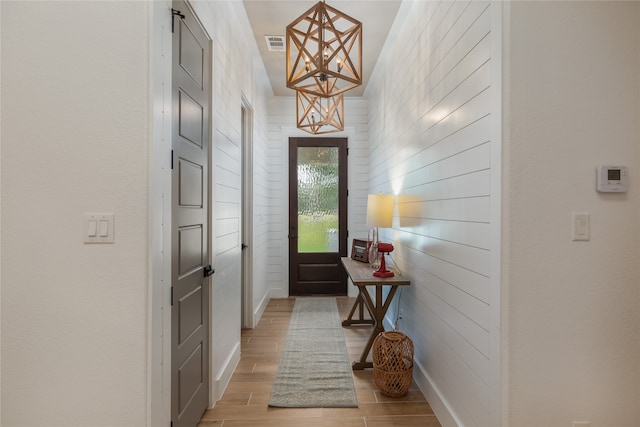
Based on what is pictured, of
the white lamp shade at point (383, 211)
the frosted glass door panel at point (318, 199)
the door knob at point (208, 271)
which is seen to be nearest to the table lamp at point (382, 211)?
the white lamp shade at point (383, 211)

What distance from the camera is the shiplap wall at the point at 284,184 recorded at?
4840 millimetres

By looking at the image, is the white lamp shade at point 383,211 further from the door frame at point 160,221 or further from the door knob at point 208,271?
the door frame at point 160,221

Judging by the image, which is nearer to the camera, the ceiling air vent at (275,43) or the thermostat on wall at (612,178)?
the thermostat on wall at (612,178)

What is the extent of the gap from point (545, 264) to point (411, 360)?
126cm

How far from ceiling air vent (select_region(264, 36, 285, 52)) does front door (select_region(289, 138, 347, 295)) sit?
1.57 meters

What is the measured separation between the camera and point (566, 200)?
4.63ft

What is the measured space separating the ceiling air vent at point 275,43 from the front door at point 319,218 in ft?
5.15

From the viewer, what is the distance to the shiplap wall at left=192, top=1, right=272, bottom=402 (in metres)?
2.24

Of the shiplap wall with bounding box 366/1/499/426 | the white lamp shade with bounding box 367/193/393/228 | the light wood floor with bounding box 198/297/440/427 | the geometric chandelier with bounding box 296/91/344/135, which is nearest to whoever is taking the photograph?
the shiplap wall with bounding box 366/1/499/426

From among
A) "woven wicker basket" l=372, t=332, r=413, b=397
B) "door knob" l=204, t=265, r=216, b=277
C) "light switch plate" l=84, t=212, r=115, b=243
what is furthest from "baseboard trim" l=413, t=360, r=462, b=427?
"light switch plate" l=84, t=212, r=115, b=243

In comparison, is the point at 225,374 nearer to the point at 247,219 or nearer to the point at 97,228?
the point at 97,228

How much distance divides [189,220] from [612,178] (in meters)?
1.91

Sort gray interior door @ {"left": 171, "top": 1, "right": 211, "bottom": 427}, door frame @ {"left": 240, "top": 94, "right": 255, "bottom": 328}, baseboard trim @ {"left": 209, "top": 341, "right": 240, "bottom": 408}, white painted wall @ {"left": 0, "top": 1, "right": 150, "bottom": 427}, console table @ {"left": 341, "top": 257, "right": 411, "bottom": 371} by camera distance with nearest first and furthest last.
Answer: white painted wall @ {"left": 0, "top": 1, "right": 150, "bottom": 427} → gray interior door @ {"left": 171, "top": 1, "right": 211, "bottom": 427} → baseboard trim @ {"left": 209, "top": 341, "right": 240, "bottom": 408} → console table @ {"left": 341, "top": 257, "right": 411, "bottom": 371} → door frame @ {"left": 240, "top": 94, "right": 255, "bottom": 328}

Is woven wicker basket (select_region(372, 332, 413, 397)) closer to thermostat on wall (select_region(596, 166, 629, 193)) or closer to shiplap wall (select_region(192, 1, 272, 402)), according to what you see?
shiplap wall (select_region(192, 1, 272, 402))
